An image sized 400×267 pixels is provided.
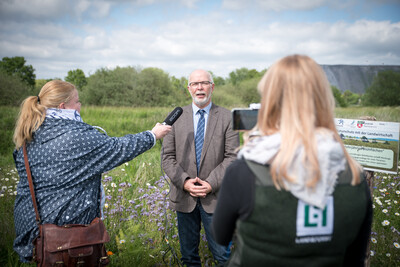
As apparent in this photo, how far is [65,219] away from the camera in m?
2.11

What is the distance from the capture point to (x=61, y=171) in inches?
80.7

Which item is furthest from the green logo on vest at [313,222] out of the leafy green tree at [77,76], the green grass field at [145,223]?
A: the leafy green tree at [77,76]

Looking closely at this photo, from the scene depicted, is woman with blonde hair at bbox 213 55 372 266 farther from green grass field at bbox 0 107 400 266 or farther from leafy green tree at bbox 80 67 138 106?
leafy green tree at bbox 80 67 138 106

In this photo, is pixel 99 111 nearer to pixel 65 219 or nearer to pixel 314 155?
pixel 65 219

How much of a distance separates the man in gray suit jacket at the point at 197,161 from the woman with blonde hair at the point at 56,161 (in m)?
0.94

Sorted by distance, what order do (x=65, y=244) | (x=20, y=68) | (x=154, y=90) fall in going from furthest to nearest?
(x=20, y=68), (x=154, y=90), (x=65, y=244)

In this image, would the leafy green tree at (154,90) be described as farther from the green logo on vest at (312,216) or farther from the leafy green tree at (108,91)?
the green logo on vest at (312,216)

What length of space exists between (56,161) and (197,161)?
4.76 feet

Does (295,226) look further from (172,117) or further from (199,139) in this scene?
(199,139)

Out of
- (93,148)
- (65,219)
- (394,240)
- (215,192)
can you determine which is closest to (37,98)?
(93,148)

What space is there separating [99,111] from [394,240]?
648 inches

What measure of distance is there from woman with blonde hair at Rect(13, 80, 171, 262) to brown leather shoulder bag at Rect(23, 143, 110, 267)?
0.20 feet

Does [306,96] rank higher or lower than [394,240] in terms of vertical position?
higher

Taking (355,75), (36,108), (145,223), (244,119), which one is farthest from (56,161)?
(355,75)
